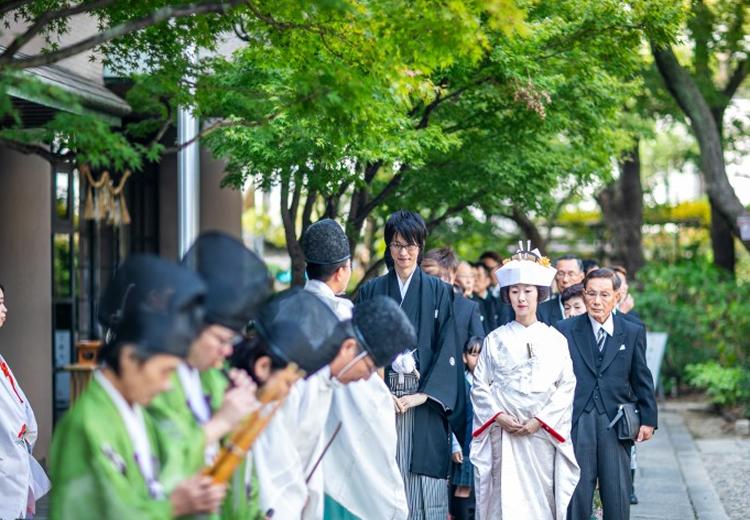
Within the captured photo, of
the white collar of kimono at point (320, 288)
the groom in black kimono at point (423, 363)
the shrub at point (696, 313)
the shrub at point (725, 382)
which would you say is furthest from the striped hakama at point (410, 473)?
the shrub at point (696, 313)

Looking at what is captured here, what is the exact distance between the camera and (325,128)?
6.25 m

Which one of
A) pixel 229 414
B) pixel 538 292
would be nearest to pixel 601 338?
pixel 538 292

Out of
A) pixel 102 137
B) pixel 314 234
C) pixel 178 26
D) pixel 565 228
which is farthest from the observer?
pixel 565 228

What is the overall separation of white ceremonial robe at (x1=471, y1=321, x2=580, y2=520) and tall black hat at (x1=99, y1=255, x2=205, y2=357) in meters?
4.14

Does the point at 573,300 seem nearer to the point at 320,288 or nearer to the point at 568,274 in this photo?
the point at 568,274

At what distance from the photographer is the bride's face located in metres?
7.70

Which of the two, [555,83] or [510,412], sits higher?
[555,83]

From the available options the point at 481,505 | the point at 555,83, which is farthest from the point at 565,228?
the point at 481,505

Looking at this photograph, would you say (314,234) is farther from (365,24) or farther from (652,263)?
(652,263)

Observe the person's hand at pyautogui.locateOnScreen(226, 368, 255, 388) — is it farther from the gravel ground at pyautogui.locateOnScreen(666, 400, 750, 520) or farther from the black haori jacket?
the gravel ground at pyautogui.locateOnScreen(666, 400, 750, 520)

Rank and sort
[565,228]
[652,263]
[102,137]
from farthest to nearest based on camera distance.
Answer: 1. [565,228]
2. [652,263]
3. [102,137]

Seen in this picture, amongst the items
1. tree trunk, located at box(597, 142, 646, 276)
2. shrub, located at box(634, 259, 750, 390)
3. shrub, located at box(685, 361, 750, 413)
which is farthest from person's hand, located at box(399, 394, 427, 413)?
tree trunk, located at box(597, 142, 646, 276)

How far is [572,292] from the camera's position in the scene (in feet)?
32.4

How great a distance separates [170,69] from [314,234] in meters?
1.27
